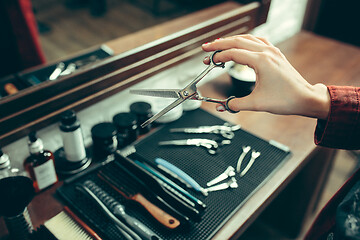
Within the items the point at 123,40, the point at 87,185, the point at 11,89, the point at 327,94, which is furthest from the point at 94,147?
the point at 327,94

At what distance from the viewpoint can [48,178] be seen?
37.6 inches

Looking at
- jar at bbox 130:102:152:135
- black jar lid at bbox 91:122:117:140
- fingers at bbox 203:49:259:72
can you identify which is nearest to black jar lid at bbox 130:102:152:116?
jar at bbox 130:102:152:135

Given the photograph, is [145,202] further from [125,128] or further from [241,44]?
[241,44]

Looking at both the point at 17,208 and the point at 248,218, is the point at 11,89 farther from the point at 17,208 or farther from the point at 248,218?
the point at 248,218

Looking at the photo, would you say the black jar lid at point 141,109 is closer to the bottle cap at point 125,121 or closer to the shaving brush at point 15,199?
the bottle cap at point 125,121

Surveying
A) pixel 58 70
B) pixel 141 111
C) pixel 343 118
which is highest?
pixel 343 118

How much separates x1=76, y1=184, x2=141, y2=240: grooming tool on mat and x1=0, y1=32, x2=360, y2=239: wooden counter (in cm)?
10

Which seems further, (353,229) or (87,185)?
(87,185)

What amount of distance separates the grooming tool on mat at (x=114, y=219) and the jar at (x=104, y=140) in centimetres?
16

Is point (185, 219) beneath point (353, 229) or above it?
beneath

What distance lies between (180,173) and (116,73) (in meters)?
0.39

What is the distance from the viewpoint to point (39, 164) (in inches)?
35.5

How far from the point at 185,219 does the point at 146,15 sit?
347 centimetres

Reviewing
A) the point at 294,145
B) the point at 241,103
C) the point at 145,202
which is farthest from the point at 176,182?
the point at 294,145
